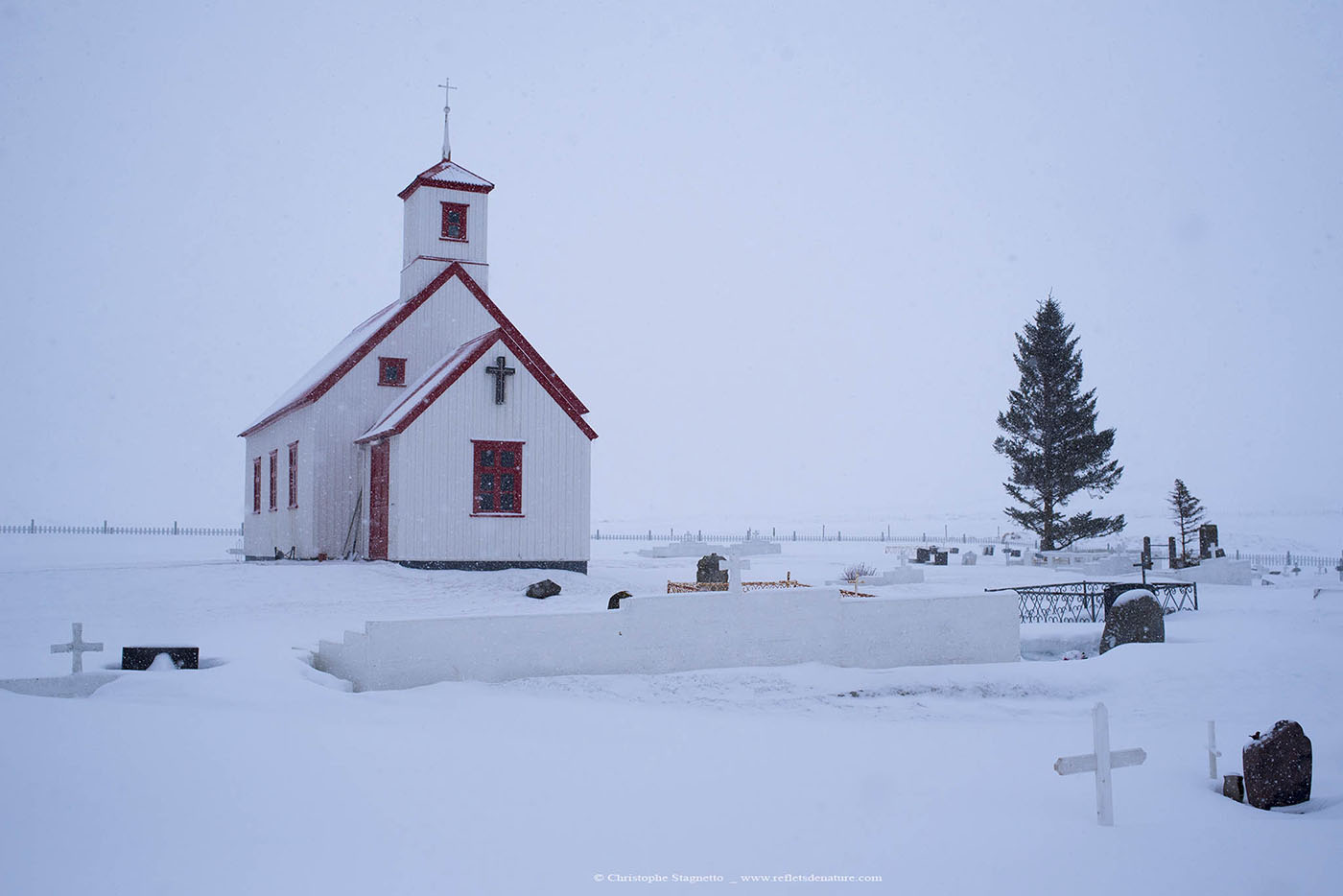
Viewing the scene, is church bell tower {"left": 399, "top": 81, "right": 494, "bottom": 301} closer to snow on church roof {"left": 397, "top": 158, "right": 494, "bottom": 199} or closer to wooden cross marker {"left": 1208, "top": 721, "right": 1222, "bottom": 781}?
snow on church roof {"left": 397, "top": 158, "right": 494, "bottom": 199}

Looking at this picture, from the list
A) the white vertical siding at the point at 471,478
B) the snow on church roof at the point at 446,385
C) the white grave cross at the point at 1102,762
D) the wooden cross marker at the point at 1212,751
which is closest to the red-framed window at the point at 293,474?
the snow on church roof at the point at 446,385

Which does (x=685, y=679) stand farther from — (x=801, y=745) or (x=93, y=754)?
(x=93, y=754)

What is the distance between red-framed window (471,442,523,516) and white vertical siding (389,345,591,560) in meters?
0.16

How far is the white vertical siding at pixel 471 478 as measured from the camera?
2495 centimetres

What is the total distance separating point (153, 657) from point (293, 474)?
16.4 m

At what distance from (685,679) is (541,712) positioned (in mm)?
3293

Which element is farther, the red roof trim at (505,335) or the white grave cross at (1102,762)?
the red roof trim at (505,335)

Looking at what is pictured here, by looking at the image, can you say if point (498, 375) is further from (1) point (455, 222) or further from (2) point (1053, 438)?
(2) point (1053, 438)

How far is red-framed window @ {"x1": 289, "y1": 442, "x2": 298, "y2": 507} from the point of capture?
95.7ft

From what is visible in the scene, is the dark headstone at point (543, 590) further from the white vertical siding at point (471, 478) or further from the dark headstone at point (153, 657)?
the dark headstone at point (153, 657)

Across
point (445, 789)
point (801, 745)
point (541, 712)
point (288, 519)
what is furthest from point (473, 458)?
point (445, 789)

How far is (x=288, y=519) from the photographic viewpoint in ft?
97.6

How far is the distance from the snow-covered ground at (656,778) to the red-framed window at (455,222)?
618 inches

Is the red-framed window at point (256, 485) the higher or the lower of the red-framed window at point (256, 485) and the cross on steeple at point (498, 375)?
the lower
